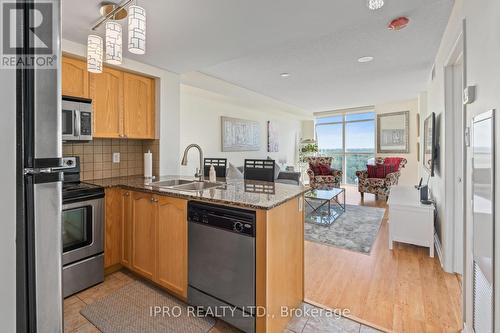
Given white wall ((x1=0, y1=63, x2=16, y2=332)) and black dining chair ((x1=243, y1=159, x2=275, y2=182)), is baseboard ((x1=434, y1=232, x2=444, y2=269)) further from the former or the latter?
white wall ((x1=0, y1=63, x2=16, y2=332))

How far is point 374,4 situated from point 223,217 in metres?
1.85

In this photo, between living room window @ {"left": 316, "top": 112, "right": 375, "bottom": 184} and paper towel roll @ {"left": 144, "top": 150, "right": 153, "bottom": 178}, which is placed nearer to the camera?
paper towel roll @ {"left": 144, "top": 150, "right": 153, "bottom": 178}

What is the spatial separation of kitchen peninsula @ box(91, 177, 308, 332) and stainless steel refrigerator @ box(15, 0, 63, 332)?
3.37 feet

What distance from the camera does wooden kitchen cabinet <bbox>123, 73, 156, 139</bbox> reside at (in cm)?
283

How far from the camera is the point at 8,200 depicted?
0.51 meters

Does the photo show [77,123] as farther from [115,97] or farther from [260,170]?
[260,170]

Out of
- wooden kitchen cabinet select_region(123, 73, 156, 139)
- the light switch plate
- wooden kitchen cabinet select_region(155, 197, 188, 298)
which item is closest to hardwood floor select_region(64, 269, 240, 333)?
wooden kitchen cabinet select_region(155, 197, 188, 298)

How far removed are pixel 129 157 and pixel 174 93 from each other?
1.02 m

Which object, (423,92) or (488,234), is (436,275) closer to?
(488,234)

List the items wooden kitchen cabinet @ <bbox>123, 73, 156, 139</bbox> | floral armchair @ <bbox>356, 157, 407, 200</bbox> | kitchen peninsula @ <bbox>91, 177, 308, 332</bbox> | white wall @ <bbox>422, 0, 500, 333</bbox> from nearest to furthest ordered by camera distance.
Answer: white wall @ <bbox>422, 0, 500, 333</bbox> → kitchen peninsula @ <bbox>91, 177, 308, 332</bbox> → wooden kitchen cabinet @ <bbox>123, 73, 156, 139</bbox> → floral armchair @ <bbox>356, 157, 407, 200</bbox>

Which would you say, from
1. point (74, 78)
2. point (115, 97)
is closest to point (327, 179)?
point (115, 97)

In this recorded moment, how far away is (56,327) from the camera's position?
0.60 metres

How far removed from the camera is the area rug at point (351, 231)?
123 inches

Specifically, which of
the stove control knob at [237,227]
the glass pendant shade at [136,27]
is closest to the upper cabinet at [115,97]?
the glass pendant shade at [136,27]
